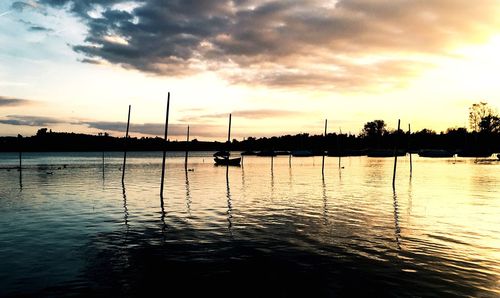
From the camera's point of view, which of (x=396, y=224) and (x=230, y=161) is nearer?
(x=396, y=224)

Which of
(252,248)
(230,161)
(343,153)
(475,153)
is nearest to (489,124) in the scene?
(475,153)

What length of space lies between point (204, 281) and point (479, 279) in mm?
10095

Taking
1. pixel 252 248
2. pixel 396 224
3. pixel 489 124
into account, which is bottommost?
pixel 252 248

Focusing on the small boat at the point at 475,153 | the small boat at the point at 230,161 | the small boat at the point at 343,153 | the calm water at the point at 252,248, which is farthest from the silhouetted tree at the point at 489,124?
the calm water at the point at 252,248

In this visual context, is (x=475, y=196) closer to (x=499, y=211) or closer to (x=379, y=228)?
(x=499, y=211)

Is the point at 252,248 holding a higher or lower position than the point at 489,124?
lower

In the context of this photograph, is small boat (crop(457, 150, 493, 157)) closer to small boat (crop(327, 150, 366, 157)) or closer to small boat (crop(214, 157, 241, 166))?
small boat (crop(327, 150, 366, 157))

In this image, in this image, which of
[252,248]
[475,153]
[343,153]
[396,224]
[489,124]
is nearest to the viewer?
[252,248]

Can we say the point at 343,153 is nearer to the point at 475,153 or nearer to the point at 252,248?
the point at 475,153

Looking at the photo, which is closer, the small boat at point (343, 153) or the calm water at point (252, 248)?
the calm water at point (252, 248)

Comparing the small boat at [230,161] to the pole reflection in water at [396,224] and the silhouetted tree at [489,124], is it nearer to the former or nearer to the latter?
the pole reflection in water at [396,224]

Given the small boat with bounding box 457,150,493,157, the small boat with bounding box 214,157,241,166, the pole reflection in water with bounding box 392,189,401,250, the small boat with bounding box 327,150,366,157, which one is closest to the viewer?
the pole reflection in water with bounding box 392,189,401,250

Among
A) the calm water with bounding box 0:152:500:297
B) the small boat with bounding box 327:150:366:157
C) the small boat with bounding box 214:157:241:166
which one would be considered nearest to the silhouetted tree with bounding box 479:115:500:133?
the small boat with bounding box 327:150:366:157

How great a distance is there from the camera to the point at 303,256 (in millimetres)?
16609
